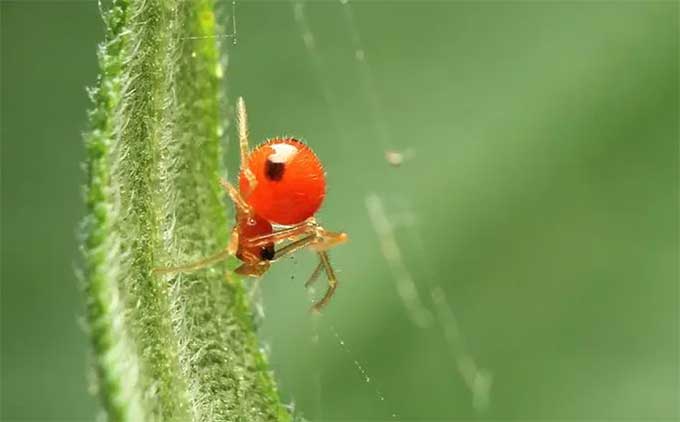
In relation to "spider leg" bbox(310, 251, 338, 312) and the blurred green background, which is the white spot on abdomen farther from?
the blurred green background

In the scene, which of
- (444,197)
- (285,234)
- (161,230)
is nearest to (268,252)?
(285,234)

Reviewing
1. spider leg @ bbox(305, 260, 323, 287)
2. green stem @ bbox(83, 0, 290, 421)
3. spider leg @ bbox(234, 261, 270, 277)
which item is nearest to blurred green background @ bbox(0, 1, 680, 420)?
spider leg @ bbox(305, 260, 323, 287)

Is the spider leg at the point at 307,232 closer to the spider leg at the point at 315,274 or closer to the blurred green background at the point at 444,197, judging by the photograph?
the spider leg at the point at 315,274

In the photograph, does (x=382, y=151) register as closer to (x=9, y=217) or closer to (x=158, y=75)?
(x=9, y=217)

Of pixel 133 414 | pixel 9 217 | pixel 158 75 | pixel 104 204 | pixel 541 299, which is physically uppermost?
pixel 9 217

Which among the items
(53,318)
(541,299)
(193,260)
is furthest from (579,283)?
(193,260)

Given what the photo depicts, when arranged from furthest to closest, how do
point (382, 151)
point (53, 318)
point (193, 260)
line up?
1. point (382, 151)
2. point (53, 318)
3. point (193, 260)

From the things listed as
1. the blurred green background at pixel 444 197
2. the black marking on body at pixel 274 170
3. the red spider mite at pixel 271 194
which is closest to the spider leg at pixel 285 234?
the red spider mite at pixel 271 194
